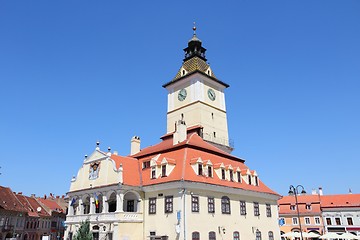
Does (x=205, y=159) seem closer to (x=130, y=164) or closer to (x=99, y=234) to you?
(x=130, y=164)

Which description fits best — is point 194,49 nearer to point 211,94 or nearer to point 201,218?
point 211,94

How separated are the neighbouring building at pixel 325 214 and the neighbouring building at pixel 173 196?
890 inches

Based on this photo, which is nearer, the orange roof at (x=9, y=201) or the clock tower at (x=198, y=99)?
the clock tower at (x=198, y=99)

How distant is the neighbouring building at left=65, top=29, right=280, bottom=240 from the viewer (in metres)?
30.9

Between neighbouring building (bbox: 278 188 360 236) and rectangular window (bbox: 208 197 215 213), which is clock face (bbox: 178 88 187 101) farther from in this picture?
neighbouring building (bbox: 278 188 360 236)

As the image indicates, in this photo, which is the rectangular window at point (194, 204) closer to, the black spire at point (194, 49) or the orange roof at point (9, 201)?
the black spire at point (194, 49)

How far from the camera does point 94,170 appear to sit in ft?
121

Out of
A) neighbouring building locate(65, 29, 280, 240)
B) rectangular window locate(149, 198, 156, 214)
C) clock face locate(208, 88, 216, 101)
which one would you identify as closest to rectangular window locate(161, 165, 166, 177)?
neighbouring building locate(65, 29, 280, 240)

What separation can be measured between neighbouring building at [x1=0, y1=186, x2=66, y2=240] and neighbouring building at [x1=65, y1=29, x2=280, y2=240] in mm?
21832

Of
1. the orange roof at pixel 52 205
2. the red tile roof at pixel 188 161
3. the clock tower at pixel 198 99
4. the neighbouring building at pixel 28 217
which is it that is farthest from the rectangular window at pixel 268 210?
the orange roof at pixel 52 205

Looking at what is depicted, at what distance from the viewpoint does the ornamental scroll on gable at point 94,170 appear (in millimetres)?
36375

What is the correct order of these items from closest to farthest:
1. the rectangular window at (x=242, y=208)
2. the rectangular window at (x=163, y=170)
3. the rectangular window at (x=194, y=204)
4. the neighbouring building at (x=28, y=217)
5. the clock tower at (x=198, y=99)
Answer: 1. the rectangular window at (x=194, y=204)
2. the rectangular window at (x=163, y=170)
3. the rectangular window at (x=242, y=208)
4. the clock tower at (x=198, y=99)
5. the neighbouring building at (x=28, y=217)

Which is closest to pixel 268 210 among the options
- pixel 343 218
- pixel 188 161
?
pixel 188 161

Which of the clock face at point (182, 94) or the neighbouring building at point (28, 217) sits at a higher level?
the clock face at point (182, 94)
